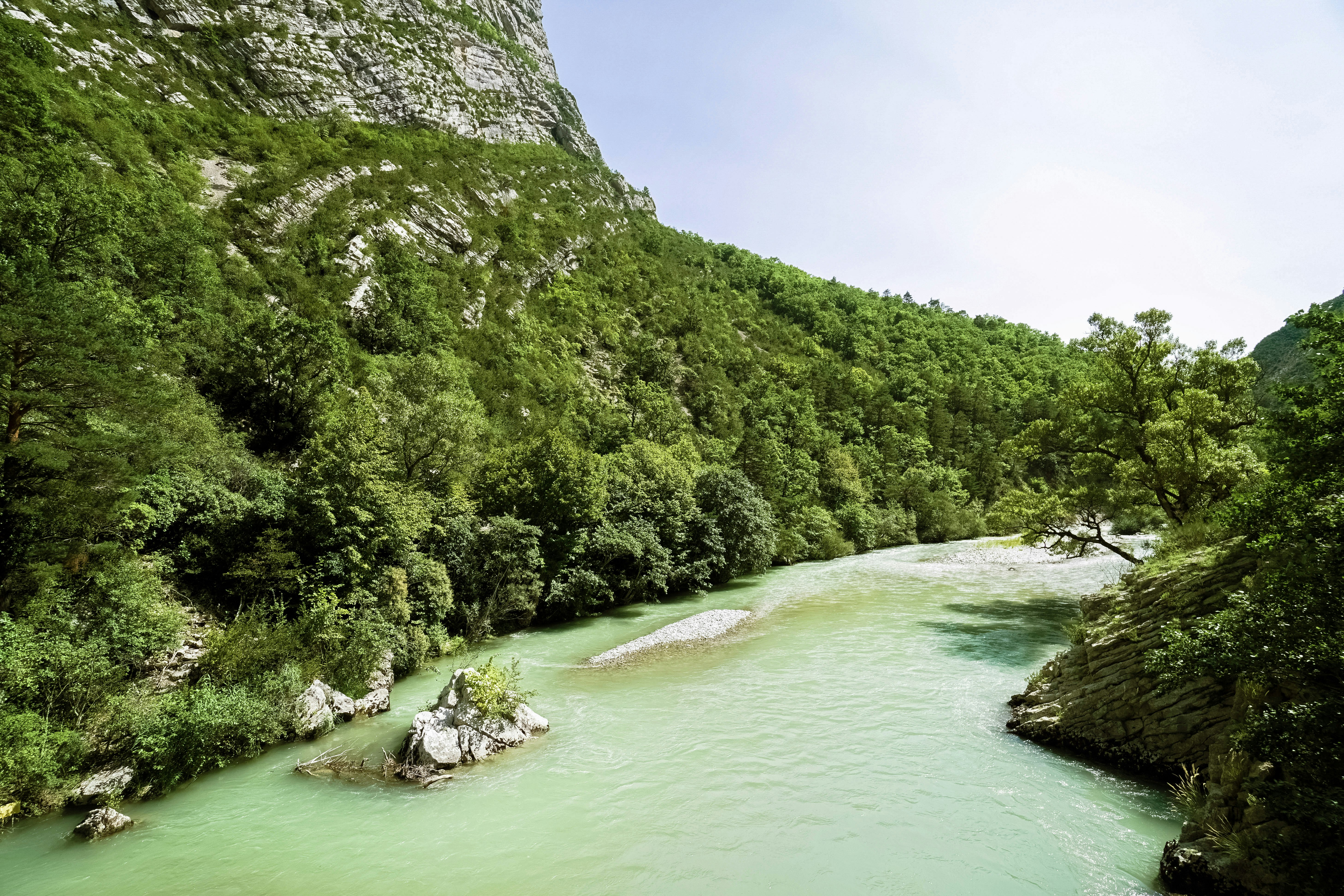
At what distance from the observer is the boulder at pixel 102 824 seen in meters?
9.91

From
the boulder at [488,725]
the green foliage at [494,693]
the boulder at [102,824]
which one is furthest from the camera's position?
the green foliage at [494,693]

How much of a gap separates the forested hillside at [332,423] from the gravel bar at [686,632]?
198 inches

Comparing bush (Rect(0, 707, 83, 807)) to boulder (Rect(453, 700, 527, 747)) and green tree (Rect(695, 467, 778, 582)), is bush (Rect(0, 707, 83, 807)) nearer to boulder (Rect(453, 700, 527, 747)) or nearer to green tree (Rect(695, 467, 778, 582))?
boulder (Rect(453, 700, 527, 747))

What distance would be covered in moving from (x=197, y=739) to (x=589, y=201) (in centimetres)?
7955

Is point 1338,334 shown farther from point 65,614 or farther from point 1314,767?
point 65,614

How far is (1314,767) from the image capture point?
612 centimetres

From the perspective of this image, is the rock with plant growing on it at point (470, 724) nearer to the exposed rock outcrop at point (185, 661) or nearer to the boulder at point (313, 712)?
the boulder at point (313, 712)

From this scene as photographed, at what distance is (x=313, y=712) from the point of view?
14.5m

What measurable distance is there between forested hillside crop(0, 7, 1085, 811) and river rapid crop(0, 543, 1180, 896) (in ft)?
9.24

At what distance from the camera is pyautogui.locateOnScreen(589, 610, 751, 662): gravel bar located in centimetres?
2153

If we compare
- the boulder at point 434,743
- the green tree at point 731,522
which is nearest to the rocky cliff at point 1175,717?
the boulder at point 434,743

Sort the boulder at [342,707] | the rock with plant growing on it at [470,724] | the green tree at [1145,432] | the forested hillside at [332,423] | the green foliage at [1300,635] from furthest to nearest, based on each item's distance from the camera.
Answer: the green tree at [1145,432], the boulder at [342,707], the forested hillside at [332,423], the rock with plant growing on it at [470,724], the green foliage at [1300,635]

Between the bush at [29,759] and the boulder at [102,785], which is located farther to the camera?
the boulder at [102,785]

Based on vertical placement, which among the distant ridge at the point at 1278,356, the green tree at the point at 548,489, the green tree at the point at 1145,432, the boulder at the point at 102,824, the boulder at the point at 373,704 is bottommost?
the boulder at the point at 102,824
